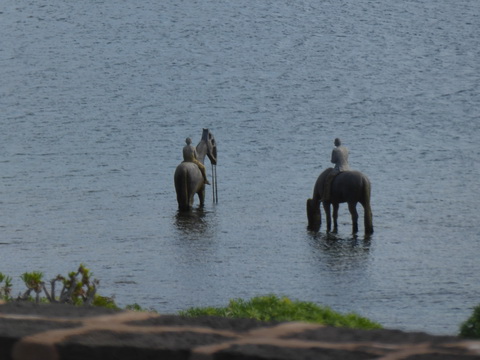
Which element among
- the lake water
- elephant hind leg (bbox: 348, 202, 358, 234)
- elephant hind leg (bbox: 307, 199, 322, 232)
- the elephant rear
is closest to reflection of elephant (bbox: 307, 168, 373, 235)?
elephant hind leg (bbox: 348, 202, 358, 234)

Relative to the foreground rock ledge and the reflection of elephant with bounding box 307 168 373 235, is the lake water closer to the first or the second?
the reflection of elephant with bounding box 307 168 373 235

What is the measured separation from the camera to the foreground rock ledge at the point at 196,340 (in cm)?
488

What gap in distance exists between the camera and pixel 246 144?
65562 mm

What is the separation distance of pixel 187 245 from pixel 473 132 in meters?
38.2

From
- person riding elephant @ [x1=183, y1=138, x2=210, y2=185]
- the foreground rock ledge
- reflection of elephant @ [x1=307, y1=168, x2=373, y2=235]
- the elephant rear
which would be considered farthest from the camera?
person riding elephant @ [x1=183, y1=138, x2=210, y2=185]

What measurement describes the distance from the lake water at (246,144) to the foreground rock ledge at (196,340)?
14675mm

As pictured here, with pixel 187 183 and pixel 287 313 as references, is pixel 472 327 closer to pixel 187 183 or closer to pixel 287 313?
pixel 287 313

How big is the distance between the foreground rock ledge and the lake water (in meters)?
14.7

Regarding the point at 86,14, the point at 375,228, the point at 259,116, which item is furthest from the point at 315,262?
the point at 86,14

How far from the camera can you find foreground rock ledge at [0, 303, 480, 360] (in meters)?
4.88

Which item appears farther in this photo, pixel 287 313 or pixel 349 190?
pixel 349 190

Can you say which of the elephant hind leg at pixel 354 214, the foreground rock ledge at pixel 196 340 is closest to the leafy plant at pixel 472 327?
the foreground rock ledge at pixel 196 340

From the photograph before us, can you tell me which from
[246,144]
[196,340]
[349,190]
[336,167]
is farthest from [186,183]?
[196,340]

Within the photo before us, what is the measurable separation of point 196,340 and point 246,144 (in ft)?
199
